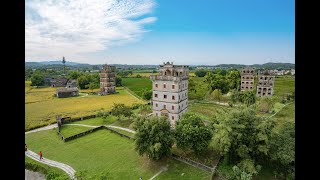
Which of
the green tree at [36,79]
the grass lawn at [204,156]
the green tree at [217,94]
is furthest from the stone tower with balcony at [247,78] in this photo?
the green tree at [36,79]

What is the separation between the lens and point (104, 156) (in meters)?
21.1

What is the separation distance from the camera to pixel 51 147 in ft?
76.4

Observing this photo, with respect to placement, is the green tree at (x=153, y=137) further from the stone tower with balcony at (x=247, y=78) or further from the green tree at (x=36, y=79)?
the green tree at (x=36, y=79)

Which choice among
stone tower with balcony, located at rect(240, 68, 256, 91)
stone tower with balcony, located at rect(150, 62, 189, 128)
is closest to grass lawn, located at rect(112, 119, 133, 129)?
stone tower with balcony, located at rect(150, 62, 189, 128)

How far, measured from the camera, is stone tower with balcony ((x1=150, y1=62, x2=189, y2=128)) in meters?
26.7

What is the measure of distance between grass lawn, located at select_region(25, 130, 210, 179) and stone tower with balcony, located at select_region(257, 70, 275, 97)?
32.9 m

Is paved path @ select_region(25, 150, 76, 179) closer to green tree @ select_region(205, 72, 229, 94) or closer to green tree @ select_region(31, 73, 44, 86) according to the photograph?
green tree @ select_region(205, 72, 229, 94)

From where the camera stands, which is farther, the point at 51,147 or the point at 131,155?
the point at 51,147

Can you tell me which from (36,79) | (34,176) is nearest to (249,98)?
(34,176)
